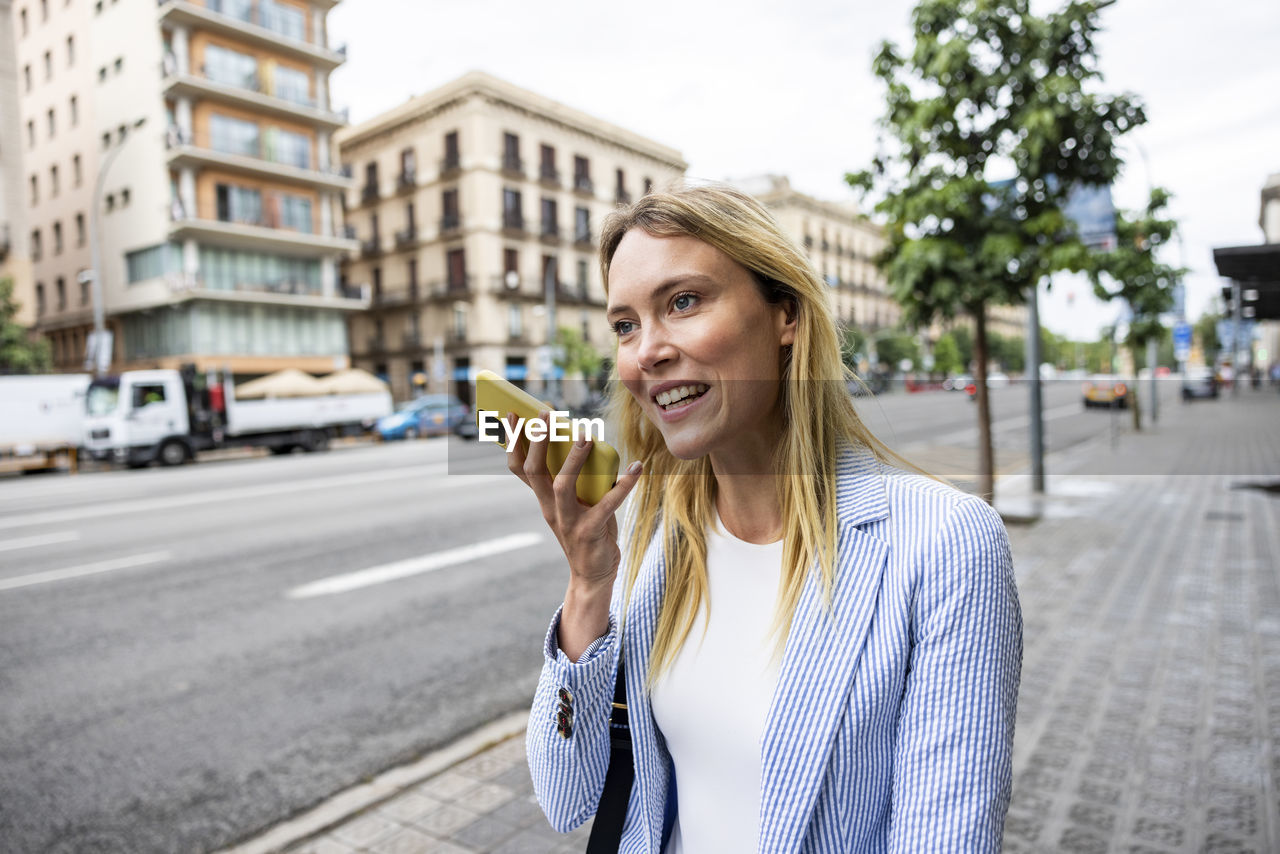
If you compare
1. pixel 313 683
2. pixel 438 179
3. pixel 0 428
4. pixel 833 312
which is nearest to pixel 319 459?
pixel 0 428

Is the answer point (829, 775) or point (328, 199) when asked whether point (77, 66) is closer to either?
point (328, 199)

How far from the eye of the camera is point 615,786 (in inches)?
61.9

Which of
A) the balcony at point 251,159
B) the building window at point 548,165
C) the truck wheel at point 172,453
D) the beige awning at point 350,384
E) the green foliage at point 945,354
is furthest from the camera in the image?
the building window at point 548,165

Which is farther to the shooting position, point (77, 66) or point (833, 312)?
point (77, 66)

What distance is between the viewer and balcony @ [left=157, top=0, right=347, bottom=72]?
30.2 metres

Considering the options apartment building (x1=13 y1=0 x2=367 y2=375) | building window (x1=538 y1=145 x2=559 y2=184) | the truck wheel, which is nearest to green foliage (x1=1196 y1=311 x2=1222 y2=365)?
building window (x1=538 y1=145 x2=559 y2=184)

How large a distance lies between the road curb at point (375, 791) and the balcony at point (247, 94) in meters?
33.2

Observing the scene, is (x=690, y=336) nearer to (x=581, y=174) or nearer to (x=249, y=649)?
(x=249, y=649)

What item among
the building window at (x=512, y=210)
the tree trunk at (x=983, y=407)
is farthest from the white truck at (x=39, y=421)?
the building window at (x=512, y=210)

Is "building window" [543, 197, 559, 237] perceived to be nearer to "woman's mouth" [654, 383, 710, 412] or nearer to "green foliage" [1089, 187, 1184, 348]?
"green foliage" [1089, 187, 1184, 348]

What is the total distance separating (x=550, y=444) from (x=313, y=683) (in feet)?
15.1

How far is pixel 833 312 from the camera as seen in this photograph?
4.68 ft

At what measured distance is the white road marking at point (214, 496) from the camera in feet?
38.6

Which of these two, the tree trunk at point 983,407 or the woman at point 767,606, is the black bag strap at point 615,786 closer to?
the woman at point 767,606
